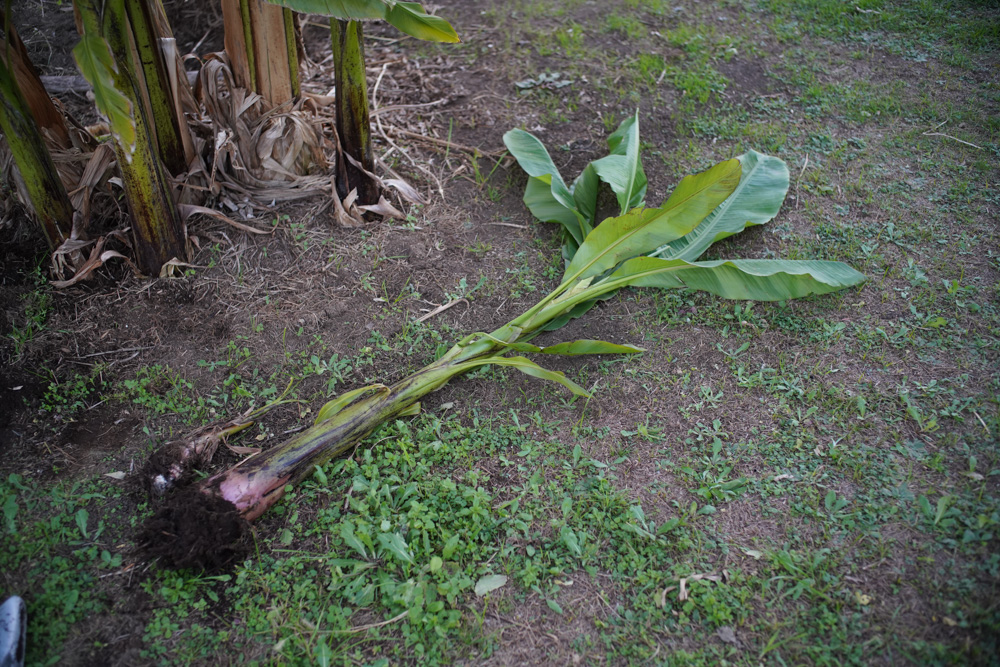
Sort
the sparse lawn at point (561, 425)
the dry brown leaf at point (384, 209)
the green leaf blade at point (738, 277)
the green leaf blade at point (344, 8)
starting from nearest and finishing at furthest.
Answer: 1. the sparse lawn at point (561, 425)
2. the green leaf blade at point (344, 8)
3. the green leaf blade at point (738, 277)
4. the dry brown leaf at point (384, 209)

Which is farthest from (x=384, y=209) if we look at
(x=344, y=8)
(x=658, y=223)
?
(x=658, y=223)

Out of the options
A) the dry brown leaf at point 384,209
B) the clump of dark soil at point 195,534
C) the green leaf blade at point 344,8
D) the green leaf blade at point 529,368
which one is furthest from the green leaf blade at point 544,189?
the clump of dark soil at point 195,534

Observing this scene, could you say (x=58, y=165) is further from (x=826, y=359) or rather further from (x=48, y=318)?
(x=826, y=359)

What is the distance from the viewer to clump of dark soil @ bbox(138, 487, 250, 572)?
200cm

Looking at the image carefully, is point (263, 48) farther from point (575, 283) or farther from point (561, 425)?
point (561, 425)

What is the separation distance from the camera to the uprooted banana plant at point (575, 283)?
6.79 feet

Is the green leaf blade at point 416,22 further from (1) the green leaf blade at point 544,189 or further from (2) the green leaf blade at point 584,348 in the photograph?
(2) the green leaf blade at point 584,348

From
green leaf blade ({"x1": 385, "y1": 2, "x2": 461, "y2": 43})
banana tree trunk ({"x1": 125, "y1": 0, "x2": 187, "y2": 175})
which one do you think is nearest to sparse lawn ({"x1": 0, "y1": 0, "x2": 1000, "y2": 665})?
banana tree trunk ({"x1": 125, "y1": 0, "x2": 187, "y2": 175})

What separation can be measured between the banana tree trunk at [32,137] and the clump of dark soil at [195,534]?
5.06ft

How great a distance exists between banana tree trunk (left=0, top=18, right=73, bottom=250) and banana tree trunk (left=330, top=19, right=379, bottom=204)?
1245mm

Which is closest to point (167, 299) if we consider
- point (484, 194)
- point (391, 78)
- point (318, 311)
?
point (318, 311)

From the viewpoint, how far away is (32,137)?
2516 mm

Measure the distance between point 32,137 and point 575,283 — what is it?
2.39 metres

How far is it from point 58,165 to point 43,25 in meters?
2.07
